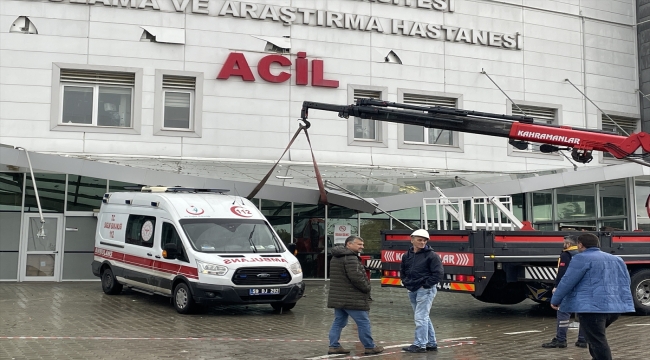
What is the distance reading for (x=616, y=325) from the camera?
41.1ft

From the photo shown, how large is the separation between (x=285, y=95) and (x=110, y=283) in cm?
829

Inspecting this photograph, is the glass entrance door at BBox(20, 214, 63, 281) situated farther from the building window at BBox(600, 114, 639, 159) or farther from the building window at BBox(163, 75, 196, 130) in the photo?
the building window at BBox(600, 114, 639, 159)

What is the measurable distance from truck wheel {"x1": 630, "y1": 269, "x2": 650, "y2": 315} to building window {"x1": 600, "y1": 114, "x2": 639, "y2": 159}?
43.7 ft

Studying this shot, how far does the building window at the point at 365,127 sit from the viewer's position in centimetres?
2338

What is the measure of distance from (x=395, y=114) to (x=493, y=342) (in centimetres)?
550

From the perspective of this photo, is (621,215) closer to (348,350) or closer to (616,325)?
(616,325)

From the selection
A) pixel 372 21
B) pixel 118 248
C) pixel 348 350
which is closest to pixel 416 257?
pixel 348 350

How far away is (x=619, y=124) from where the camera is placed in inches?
1075

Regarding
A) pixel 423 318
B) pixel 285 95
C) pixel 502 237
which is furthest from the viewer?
pixel 285 95

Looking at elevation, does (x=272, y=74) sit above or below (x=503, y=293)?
above

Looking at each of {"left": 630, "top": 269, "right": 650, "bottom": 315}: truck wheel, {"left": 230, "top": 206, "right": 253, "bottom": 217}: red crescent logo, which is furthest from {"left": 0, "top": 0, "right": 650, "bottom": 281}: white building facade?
{"left": 630, "top": 269, "right": 650, "bottom": 315}: truck wheel

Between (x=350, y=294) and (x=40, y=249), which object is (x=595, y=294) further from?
(x=40, y=249)

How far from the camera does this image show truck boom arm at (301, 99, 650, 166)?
14039 mm

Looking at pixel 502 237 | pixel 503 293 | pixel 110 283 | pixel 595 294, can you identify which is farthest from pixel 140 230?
pixel 595 294
